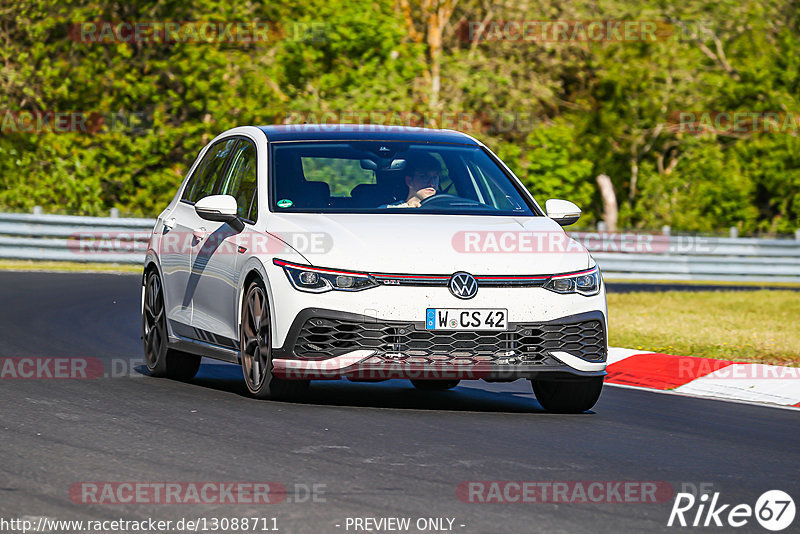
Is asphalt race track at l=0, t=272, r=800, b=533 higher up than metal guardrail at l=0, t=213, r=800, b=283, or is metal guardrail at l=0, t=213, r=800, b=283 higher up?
asphalt race track at l=0, t=272, r=800, b=533

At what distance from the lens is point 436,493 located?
6586 millimetres

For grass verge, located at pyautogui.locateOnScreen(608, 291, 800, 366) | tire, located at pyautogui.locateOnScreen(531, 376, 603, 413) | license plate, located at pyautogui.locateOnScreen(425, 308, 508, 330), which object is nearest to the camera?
license plate, located at pyautogui.locateOnScreen(425, 308, 508, 330)

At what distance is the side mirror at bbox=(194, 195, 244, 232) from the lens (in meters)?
9.73

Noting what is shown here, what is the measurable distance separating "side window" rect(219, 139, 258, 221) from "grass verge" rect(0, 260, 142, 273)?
553 inches

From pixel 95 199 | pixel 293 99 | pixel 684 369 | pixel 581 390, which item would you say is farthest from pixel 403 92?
pixel 581 390

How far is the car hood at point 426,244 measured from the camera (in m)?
8.95

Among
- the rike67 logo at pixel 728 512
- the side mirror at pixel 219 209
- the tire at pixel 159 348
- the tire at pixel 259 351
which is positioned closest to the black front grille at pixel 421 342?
the tire at pixel 259 351

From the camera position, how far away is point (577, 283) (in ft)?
30.3

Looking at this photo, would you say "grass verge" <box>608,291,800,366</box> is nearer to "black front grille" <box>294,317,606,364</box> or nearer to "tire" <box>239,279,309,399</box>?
"black front grille" <box>294,317,606,364</box>

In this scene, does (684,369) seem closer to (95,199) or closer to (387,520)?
(387,520)

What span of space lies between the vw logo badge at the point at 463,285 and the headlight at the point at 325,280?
443 mm

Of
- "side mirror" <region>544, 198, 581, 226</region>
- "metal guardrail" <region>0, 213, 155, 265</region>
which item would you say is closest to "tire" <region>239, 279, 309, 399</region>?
"side mirror" <region>544, 198, 581, 226</region>

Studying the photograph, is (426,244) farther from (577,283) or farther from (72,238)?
(72,238)

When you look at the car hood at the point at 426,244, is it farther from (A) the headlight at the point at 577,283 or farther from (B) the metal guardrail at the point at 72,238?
(B) the metal guardrail at the point at 72,238
